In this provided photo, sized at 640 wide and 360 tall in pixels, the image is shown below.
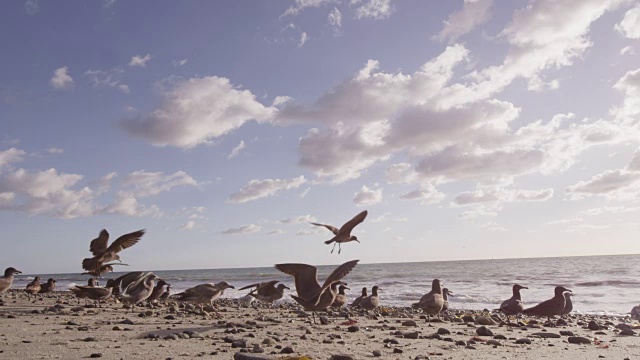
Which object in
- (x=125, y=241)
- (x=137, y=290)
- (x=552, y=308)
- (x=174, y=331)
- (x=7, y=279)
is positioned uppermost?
(x=125, y=241)

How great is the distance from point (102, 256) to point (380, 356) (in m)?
11.9

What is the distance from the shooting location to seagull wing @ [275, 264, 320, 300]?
10.8 m

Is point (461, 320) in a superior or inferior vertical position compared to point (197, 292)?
inferior

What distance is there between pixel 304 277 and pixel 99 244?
8.80 m

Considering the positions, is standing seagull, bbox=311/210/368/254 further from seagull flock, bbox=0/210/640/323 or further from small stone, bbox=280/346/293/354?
small stone, bbox=280/346/293/354

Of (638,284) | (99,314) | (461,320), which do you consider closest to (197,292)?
(99,314)

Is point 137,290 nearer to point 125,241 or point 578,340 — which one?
point 125,241

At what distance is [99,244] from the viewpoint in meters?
16.4

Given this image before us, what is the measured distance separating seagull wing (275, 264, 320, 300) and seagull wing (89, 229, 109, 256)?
826 centimetres

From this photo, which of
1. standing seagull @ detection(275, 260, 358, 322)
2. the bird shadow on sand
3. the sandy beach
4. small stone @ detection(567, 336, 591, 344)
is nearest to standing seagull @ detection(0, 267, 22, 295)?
the sandy beach

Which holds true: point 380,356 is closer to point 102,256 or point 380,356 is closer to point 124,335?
point 124,335

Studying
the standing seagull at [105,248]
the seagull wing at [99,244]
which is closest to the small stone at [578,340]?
the standing seagull at [105,248]

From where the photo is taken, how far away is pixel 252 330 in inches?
390

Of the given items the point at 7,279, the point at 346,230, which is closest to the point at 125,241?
the point at 7,279
